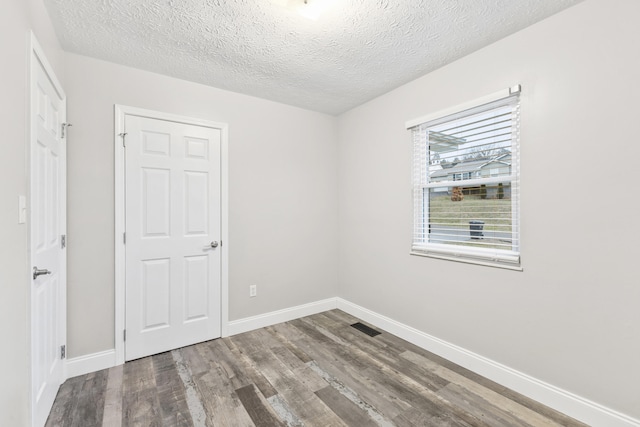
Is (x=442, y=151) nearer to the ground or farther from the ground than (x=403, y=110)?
nearer to the ground

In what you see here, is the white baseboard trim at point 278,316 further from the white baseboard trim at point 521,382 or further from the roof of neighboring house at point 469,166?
the roof of neighboring house at point 469,166

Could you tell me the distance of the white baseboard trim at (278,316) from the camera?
3012 mm

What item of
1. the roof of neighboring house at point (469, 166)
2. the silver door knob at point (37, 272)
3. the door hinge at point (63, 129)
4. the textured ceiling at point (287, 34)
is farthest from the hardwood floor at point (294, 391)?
the textured ceiling at point (287, 34)

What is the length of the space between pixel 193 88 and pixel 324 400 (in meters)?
2.90

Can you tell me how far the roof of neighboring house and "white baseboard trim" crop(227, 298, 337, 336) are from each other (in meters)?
2.06

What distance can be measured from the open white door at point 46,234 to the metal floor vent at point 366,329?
2.51 metres

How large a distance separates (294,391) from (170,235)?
1726 millimetres

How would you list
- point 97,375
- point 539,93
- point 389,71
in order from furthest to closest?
1. point 389,71
2. point 97,375
3. point 539,93

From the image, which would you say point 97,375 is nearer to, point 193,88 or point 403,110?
point 193,88

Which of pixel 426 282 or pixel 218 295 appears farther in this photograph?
pixel 218 295

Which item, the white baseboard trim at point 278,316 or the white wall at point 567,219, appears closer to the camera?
the white wall at point 567,219

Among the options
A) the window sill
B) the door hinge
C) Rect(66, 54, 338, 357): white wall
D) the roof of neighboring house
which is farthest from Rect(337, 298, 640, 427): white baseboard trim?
the door hinge

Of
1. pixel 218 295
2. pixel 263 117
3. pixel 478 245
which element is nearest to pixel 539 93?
pixel 478 245

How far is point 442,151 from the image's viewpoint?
2.60 m
